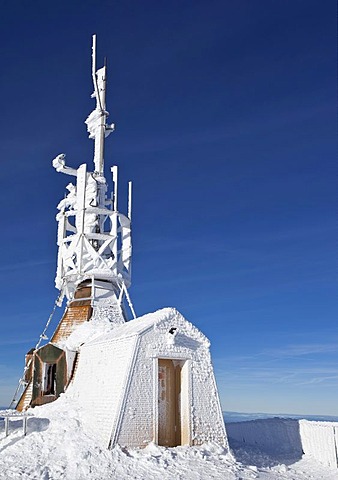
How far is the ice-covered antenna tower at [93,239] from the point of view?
31172 millimetres

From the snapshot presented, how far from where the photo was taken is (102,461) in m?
16.6

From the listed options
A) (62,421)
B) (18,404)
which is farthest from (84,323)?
(62,421)

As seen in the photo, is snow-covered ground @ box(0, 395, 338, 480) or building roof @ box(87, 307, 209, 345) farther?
building roof @ box(87, 307, 209, 345)

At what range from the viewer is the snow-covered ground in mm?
15883

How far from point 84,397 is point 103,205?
15897 mm

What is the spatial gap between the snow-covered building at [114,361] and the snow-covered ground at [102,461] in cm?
77

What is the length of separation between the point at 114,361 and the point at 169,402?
3002mm

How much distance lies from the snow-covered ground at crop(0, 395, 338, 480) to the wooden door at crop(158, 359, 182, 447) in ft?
4.68

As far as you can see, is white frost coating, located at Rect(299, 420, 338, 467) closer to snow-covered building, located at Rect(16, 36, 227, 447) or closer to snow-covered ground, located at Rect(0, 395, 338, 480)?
snow-covered ground, located at Rect(0, 395, 338, 480)

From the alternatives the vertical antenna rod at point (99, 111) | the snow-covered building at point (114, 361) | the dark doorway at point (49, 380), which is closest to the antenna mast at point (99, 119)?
the vertical antenna rod at point (99, 111)

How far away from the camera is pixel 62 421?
65.6 feet

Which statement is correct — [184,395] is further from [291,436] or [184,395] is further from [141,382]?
[291,436]

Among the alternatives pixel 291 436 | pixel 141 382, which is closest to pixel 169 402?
pixel 141 382

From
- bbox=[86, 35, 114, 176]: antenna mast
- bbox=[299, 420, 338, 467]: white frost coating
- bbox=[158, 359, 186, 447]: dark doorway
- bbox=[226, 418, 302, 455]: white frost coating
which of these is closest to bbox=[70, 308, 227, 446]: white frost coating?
bbox=[158, 359, 186, 447]: dark doorway
